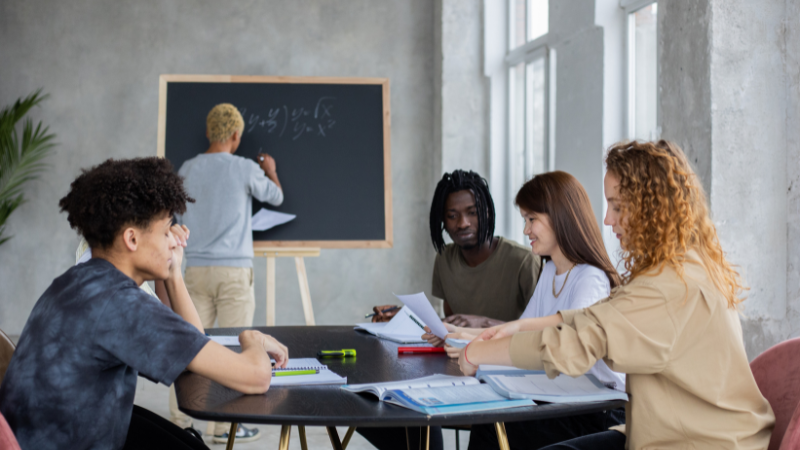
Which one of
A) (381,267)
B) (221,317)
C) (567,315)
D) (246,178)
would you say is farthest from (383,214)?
(567,315)

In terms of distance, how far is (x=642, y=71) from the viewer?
3127 millimetres

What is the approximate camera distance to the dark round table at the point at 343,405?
117 cm

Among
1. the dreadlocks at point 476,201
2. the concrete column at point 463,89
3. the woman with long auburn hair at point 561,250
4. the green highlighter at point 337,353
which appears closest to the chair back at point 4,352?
the green highlighter at point 337,353

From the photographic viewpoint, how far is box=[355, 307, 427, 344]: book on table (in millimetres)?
2051

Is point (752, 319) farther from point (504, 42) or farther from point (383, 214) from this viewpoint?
point (504, 42)

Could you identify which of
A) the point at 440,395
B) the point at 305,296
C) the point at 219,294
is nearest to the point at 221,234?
the point at 219,294

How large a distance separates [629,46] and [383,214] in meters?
1.54

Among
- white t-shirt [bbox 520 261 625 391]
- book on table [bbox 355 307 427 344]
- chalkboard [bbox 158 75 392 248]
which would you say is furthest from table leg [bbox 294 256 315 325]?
white t-shirt [bbox 520 261 625 391]

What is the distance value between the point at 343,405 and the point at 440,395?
0.63 feet

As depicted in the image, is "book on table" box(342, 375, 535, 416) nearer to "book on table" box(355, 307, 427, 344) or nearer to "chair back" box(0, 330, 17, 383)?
"book on table" box(355, 307, 427, 344)

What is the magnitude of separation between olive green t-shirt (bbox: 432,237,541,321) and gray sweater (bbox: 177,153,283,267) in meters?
1.20

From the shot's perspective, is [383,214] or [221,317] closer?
[221,317]

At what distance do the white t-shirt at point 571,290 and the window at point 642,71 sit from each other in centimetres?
127

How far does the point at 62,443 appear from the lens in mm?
1204
